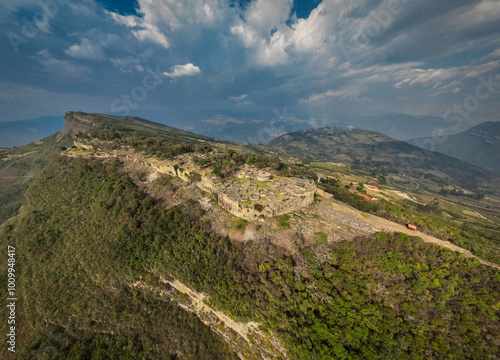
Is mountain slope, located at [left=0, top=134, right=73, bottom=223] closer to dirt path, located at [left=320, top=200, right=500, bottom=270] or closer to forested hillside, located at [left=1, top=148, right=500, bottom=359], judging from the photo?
forested hillside, located at [left=1, top=148, right=500, bottom=359]

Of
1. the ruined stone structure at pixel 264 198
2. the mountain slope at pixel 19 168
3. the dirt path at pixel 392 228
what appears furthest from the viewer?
the mountain slope at pixel 19 168

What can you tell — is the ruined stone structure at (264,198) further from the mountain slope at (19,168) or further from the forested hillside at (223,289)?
the mountain slope at (19,168)

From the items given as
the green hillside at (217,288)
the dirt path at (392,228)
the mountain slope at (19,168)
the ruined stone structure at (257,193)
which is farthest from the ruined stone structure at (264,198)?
the mountain slope at (19,168)

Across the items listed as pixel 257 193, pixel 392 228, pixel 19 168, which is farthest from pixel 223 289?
pixel 19 168

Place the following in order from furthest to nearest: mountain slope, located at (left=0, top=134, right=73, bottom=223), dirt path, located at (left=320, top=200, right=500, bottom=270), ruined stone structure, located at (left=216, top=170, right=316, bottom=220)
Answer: mountain slope, located at (left=0, top=134, right=73, bottom=223), ruined stone structure, located at (left=216, top=170, right=316, bottom=220), dirt path, located at (left=320, top=200, right=500, bottom=270)

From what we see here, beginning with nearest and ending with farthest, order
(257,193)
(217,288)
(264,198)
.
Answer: (217,288) < (264,198) < (257,193)

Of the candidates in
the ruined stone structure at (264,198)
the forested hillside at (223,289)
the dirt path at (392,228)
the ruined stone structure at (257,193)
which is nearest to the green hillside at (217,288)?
the forested hillside at (223,289)

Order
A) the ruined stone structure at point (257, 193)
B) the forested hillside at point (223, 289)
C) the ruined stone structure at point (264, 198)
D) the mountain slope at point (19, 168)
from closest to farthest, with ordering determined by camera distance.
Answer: the forested hillside at point (223, 289), the ruined stone structure at point (264, 198), the ruined stone structure at point (257, 193), the mountain slope at point (19, 168)

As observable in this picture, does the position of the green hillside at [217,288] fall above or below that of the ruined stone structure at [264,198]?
below

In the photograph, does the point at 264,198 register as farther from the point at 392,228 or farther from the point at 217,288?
the point at 392,228

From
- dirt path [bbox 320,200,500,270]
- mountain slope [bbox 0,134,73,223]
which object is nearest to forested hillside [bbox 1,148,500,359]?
dirt path [bbox 320,200,500,270]

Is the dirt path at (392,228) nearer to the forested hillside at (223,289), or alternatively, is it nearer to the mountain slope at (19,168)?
the forested hillside at (223,289)

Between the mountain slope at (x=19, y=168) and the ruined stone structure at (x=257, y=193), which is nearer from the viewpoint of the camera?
the ruined stone structure at (x=257, y=193)
